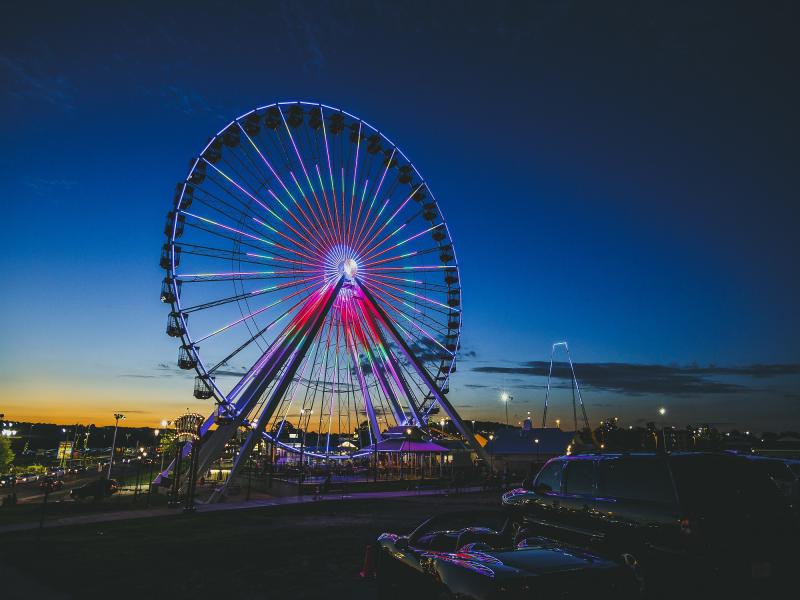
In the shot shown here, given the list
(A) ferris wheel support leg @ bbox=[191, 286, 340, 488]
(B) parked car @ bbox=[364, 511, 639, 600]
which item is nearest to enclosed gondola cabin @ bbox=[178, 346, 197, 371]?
(A) ferris wheel support leg @ bbox=[191, 286, 340, 488]

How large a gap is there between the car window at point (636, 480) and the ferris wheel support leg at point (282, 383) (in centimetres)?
2147

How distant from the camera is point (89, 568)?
10414mm

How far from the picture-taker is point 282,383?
27.3m

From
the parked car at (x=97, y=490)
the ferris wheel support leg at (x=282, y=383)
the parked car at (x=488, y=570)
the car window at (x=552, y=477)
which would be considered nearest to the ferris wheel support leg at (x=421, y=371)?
the ferris wheel support leg at (x=282, y=383)

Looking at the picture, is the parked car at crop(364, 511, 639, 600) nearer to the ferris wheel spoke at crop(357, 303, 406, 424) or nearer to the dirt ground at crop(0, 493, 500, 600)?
the dirt ground at crop(0, 493, 500, 600)

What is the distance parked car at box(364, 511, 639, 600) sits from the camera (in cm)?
397

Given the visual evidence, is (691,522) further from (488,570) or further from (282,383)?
(282,383)

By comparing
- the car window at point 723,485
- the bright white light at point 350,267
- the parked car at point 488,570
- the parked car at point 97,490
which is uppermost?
the bright white light at point 350,267

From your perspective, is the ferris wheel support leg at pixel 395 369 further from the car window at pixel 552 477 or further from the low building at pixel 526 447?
the car window at pixel 552 477

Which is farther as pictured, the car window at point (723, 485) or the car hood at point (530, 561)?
the car window at point (723, 485)

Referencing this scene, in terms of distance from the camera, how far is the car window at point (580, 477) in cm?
666

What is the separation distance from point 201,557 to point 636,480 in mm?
9732

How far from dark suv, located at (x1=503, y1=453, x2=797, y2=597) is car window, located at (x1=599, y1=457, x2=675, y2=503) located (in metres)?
0.01

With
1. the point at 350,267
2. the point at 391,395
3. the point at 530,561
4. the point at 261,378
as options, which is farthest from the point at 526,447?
the point at 530,561
